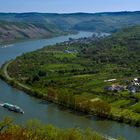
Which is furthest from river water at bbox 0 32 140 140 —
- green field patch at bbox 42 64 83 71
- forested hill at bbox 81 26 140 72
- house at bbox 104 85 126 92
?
forested hill at bbox 81 26 140 72

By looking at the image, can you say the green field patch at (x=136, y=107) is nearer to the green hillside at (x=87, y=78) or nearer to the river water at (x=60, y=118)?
the green hillside at (x=87, y=78)

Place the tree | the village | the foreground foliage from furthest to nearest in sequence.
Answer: the village
the tree
the foreground foliage

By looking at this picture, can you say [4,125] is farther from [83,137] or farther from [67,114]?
[67,114]

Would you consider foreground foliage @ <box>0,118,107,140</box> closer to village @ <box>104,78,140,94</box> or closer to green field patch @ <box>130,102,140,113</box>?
green field patch @ <box>130,102,140,113</box>

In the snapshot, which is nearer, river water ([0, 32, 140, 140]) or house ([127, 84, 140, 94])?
river water ([0, 32, 140, 140])

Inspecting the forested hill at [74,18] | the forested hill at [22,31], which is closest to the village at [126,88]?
the forested hill at [22,31]

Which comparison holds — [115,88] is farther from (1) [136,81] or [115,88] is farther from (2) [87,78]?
(2) [87,78]

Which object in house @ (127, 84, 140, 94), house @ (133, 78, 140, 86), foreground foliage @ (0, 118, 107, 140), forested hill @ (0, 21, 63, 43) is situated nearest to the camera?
foreground foliage @ (0, 118, 107, 140)

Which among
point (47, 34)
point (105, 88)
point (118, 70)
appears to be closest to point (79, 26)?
point (47, 34)

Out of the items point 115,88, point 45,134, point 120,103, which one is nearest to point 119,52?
point 115,88
